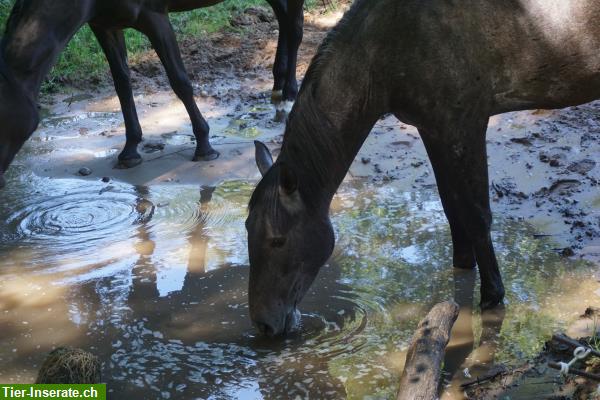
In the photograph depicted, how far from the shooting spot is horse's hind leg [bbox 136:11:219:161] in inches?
264

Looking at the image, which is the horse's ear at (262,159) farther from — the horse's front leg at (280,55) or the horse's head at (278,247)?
the horse's front leg at (280,55)

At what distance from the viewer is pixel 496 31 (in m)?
3.94

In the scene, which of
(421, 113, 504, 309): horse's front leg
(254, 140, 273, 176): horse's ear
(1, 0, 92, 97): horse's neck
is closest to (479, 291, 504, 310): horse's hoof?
(421, 113, 504, 309): horse's front leg

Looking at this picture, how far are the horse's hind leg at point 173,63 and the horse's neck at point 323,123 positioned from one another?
3.02 metres

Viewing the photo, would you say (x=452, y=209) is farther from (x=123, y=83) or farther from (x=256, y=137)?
(x=123, y=83)

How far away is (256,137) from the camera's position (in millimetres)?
7480

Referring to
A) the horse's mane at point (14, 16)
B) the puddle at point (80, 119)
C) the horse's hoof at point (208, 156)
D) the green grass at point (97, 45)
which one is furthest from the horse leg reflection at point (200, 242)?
the green grass at point (97, 45)

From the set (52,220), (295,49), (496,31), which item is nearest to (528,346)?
(496,31)

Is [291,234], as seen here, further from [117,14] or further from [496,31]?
[117,14]

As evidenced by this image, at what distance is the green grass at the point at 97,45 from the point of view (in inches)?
381

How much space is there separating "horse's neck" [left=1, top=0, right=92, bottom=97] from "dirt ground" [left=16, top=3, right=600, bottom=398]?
140cm

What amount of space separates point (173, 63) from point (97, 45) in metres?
3.83

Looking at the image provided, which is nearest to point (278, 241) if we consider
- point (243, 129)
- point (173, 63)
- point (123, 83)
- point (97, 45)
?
point (173, 63)

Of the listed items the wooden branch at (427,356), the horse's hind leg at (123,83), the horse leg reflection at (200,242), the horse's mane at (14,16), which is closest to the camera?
the wooden branch at (427,356)
